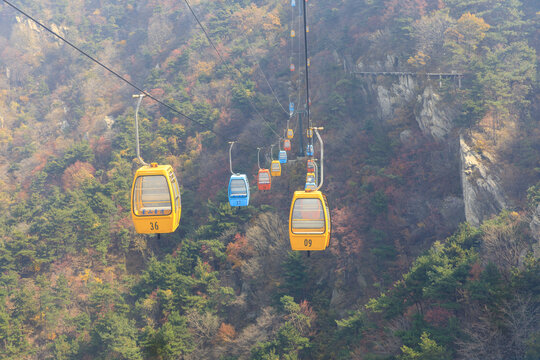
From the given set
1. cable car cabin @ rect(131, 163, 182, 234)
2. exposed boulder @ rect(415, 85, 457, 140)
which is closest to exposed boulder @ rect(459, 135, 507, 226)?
exposed boulder @ rect(415, 85, 457, 140)

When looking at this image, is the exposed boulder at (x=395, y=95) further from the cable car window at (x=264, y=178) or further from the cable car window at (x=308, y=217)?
the cable car window at (x=308, y=217)

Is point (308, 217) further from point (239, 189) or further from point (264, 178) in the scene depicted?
point (264, 178)

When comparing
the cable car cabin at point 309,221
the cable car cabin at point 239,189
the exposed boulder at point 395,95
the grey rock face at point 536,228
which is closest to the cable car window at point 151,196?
the cable car cabin at point 309,221

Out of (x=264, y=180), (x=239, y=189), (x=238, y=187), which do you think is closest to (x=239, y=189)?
(x=239, y=189)

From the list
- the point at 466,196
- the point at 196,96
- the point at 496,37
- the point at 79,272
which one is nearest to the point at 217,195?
the point at 79,272

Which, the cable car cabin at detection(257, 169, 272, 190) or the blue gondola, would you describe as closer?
the blue gondola

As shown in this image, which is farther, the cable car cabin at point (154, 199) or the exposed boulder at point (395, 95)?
the exposed boulder at point (395, 95)

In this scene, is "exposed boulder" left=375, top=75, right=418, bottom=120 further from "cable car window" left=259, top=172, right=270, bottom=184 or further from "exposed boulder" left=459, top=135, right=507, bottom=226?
"cable car window" left=259, top=172, right=270, bottom=184
